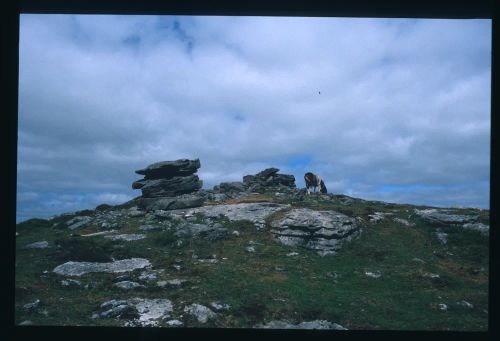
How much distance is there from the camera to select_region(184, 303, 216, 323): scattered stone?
12677 millimetres

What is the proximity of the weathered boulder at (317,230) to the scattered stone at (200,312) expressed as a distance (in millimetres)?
9925

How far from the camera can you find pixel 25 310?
1273 cm

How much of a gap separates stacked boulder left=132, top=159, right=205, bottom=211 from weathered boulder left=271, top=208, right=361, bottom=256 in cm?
1564

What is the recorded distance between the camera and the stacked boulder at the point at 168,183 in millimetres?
38500

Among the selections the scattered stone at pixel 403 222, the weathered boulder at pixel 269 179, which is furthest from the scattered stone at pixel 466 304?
the weathered boulder at pixel 269 179

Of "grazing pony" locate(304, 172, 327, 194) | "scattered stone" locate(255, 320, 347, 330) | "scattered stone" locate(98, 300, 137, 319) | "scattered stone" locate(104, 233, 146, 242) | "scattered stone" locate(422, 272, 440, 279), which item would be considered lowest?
"scattered stone" locate(255, 320, 347, 330)

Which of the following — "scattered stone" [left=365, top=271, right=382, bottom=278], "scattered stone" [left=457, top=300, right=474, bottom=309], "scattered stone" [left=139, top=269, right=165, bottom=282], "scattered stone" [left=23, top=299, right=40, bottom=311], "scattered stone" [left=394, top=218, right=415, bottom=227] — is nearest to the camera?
"scattered stone" [left=23, top=299, right=40, bottom=311]

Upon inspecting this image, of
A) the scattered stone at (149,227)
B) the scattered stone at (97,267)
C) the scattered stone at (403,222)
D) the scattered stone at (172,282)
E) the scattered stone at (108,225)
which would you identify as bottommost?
the scattered stone at (172,282)

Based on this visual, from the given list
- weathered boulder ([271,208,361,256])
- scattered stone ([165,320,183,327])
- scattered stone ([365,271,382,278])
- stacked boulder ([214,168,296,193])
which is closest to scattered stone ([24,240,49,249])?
scattered stone ([165,320,183,327])

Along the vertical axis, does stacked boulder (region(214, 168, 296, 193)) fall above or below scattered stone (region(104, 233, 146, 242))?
above

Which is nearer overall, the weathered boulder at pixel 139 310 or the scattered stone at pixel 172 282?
the weathered boulder at pixel 139 310

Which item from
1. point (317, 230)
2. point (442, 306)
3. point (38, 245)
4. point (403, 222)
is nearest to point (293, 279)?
point (317, 230)

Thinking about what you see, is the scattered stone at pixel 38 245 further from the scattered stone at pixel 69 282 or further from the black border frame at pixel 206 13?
the black border frame at pixel 206 13

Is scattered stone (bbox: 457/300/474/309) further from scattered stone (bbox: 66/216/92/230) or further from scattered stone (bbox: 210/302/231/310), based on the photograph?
scattered stone (bbox: 66/216/92/230)
